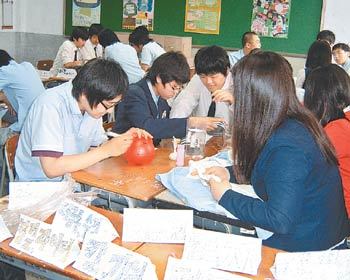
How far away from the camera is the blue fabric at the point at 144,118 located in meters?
2.53

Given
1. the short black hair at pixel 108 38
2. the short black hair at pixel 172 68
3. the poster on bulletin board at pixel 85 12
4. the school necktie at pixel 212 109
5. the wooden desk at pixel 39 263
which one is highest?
the poster on bulletin board at pixel 85 12

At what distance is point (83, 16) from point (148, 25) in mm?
1115

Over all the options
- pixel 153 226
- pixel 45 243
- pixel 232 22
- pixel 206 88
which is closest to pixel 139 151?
pixel 153 226

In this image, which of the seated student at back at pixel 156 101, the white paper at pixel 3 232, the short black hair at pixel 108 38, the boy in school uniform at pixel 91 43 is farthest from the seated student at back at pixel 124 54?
the white paper at pixel 3 232

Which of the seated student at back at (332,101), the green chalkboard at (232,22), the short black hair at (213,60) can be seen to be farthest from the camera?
the green chalkboard at (232,22)

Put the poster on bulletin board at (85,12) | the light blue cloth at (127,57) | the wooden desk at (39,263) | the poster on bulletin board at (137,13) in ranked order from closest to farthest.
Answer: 1. the wooden desk at (39,263)
2. the light blue cloth at (127,57)
3. the poster on bulletin board at (137,13)
4. the poster on bulletin board at (85,12)

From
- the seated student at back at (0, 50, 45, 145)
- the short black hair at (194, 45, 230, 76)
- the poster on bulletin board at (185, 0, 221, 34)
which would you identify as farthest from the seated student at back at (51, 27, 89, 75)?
the short black hair at (194, 45, 230, 76)

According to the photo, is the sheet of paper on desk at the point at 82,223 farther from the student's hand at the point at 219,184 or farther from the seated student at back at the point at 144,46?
the seated student at back at the point at 144,46

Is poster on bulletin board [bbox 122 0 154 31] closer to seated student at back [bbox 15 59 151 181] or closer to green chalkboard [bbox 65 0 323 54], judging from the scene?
green chalkboard [bbox 65 0 323 54]

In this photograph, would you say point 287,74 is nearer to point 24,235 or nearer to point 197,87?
point 24,235

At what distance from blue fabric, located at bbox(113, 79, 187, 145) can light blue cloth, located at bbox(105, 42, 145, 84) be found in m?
2.79

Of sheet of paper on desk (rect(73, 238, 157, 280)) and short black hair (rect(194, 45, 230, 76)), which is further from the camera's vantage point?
short black hair (rect(194, 45, 230, 76))

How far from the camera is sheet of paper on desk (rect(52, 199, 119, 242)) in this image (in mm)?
1447

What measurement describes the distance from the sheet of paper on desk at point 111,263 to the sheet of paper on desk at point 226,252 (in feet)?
0.52
